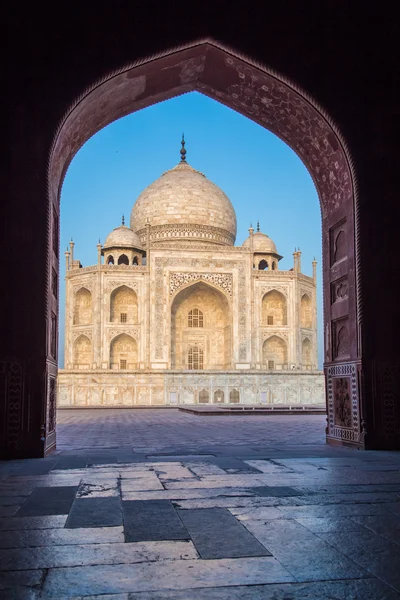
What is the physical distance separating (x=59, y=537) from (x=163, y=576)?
0.61 meters

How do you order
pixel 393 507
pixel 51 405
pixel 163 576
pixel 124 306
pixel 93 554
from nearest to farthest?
pixel 163 576 → pixel 93 554 → pixel 393 507 → pixel 51 405 → pixel 124 306

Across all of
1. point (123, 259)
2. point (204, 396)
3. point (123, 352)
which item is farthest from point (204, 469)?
point (123, 259)

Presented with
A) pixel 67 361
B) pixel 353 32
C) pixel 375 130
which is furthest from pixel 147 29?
pixel 67 361

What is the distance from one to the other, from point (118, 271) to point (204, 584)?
75.2 feet

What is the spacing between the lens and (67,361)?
2489 centimetres

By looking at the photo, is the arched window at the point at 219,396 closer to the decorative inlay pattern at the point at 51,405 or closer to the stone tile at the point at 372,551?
the decorative inlay pattern at the point at 51,405

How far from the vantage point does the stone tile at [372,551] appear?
178 centimetres

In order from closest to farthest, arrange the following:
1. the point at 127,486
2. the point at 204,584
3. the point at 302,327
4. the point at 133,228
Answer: the point at 204,584 → the point at 127,486 → the point at 302,327 → the point at 133,228

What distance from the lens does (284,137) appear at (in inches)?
251

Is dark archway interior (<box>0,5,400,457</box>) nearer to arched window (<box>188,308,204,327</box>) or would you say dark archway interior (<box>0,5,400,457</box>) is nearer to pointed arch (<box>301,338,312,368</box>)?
arched window (<box>188,308,204,327</box>)

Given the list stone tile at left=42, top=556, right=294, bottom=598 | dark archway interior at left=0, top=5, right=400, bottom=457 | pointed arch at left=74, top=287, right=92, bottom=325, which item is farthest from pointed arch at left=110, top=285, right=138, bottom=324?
stone tile at left=42, top=556, right=294, bottom=598

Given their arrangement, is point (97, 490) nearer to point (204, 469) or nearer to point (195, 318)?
point (204, 469)

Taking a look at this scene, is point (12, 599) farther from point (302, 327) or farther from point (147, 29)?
point (302, 327)

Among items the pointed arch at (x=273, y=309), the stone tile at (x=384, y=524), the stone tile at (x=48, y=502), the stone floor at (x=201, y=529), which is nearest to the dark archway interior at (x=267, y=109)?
the stone floor at (x=201, y=529)
